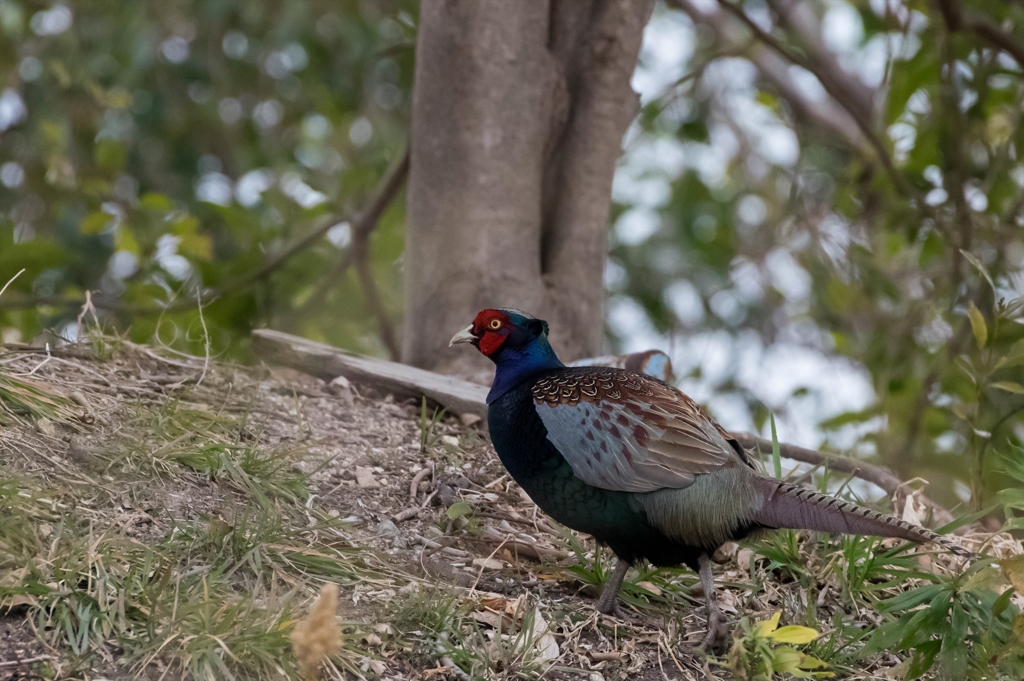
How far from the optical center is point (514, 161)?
172 inches

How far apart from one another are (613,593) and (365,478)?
0.91m

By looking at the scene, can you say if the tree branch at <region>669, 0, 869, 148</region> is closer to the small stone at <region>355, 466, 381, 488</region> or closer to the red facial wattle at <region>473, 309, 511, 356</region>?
the red facial wattle at <region>473, 309, 511, 356</region>

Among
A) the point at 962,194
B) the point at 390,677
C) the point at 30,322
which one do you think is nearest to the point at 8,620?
the point at 390,677

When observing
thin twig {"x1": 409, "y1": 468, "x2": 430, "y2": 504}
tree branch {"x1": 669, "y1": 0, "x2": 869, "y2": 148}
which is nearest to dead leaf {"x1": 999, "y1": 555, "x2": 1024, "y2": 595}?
thin twig {"x1": 409, "y1": 468, "x2": 430, "y2": 504}

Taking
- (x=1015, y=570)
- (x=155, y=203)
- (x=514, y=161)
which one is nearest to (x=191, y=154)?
(x=155, y=203)

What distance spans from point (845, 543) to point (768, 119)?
5864 mm

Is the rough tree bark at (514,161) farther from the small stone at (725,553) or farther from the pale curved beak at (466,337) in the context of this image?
the small stone at (725,553)

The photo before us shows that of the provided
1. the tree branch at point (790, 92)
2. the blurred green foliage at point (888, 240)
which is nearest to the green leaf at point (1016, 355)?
the blurred green foliage at point (888, 240)

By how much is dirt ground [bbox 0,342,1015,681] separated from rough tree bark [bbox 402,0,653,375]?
731 mm

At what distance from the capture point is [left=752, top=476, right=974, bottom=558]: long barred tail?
2498mm

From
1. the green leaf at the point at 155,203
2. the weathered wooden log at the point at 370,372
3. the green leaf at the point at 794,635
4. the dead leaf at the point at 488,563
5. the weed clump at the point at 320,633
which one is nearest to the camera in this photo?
the weed clump at the point at 320,633

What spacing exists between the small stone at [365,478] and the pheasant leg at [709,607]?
1089 millimetres

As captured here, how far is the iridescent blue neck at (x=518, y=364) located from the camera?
3246 millimetres

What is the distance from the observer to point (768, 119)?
330 inches
